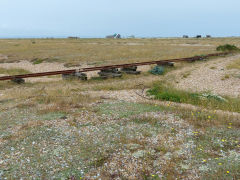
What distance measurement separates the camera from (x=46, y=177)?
479 cm

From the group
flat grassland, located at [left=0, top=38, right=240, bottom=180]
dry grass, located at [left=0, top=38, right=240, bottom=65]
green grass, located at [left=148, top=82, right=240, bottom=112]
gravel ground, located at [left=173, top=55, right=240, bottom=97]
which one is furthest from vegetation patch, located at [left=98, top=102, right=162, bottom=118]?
dry grass, located at [left=0, top=38, right=240, bottom=65]

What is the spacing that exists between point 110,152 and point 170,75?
509 inches

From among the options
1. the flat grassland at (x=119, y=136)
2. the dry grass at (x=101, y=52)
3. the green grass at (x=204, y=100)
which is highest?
the dry grass at (x=101, y=52)

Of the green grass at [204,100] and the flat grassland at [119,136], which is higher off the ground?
the green grass at [204,100]

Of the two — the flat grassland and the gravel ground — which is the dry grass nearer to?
the gravel ground

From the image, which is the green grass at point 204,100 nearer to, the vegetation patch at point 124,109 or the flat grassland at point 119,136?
the flat grassland at point 119,136

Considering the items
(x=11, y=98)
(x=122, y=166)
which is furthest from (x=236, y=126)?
(x=11, y=98)

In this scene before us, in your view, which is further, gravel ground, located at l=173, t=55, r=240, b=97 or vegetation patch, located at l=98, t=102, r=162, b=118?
gravel ground, located at l=173, t=55, r=240, b=97

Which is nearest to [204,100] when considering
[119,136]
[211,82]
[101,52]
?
[119,136]

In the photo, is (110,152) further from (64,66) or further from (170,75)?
(64,66)

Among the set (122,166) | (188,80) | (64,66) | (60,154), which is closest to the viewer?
(122,166)

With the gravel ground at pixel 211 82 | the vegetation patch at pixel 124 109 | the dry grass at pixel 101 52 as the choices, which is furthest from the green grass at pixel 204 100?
the dry grass at pixel 101 52

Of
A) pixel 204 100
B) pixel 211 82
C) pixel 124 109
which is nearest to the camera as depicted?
pixel 124 109

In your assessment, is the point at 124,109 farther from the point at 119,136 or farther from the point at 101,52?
the point at 101,52
